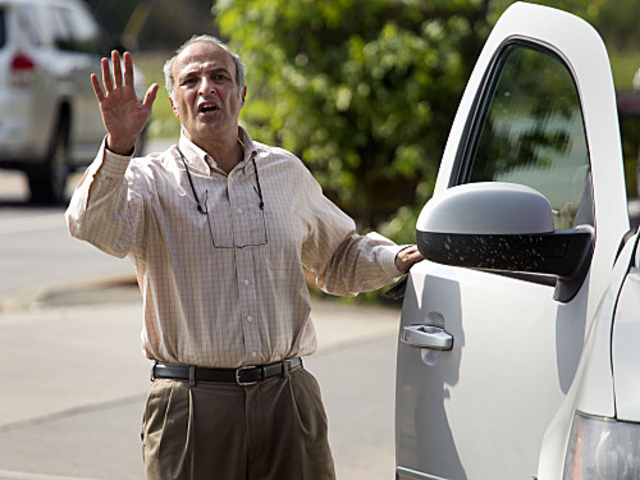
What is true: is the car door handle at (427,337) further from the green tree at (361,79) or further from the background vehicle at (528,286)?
the green tree at (361,79)

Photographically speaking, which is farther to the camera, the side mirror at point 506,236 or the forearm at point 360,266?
the forearm at point 360,266

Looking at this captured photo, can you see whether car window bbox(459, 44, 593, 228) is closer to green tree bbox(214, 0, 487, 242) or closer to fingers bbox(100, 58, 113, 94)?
fingers bbox(100, 58, 113, 94)

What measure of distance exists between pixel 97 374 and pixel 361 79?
298 centimetres

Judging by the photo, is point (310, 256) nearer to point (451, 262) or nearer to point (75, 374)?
point (451, 262)

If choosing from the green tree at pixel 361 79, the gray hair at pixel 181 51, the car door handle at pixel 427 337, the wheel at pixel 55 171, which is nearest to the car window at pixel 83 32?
the wheel at pixel 55 171

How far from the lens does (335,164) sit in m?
8.65

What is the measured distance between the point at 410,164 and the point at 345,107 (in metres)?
0.61

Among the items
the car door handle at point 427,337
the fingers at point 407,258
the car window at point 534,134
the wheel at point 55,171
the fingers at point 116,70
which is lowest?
the wheel at point 55,171

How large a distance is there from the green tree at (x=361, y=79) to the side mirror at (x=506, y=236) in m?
6.10

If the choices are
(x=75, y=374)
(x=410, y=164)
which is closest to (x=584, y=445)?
(x=75, y=374)

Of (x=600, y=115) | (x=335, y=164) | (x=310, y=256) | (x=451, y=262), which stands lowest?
(x=335, y=164)

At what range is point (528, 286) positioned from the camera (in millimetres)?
2395

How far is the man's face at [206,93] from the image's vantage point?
307cm

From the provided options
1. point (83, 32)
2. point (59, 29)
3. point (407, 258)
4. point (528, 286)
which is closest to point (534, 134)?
point (407, 258)
